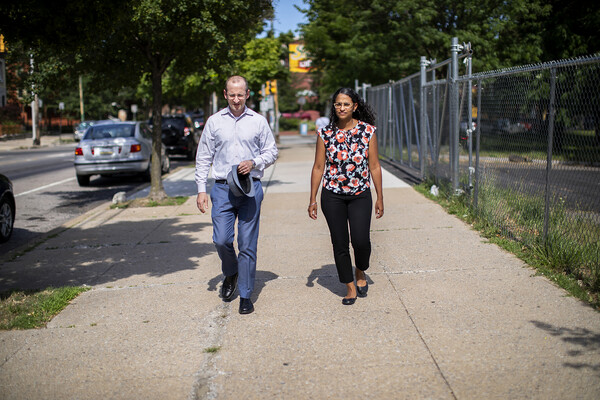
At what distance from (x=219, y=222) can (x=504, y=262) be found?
2961mm

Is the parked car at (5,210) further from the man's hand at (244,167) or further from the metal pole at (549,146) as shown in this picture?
the metal pole at (549,146)

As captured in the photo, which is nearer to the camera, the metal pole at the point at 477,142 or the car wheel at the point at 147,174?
the metal pole at the point at 477,142

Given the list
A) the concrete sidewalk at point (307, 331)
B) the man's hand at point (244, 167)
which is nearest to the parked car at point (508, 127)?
the concrete sidewalk at point (307, 331)

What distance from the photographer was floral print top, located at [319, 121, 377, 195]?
16.9 feet

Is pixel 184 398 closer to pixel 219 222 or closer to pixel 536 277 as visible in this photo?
pixel 219 222

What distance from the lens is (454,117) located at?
1019 centimetres

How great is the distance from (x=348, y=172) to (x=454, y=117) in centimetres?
554

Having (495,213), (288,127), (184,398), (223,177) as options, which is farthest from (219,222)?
(288,127)

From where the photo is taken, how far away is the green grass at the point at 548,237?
542 centimetres

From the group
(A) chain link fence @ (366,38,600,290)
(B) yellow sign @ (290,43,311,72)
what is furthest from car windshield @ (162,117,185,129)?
(A) chain link fence @ (366,38,600,290)

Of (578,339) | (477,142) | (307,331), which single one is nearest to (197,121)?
(477,142)

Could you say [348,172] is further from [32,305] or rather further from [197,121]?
[197,121]

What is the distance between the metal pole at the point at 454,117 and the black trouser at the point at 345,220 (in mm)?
5149

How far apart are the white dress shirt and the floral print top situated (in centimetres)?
50
